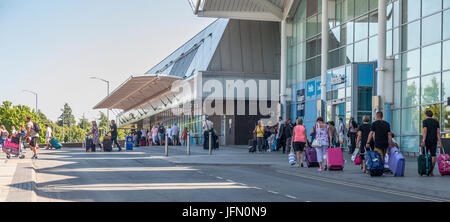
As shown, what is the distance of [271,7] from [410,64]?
1353 centimetres

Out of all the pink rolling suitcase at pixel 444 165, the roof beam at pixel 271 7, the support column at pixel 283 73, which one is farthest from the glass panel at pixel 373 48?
the pink rolling suitcase at pixel 444 165

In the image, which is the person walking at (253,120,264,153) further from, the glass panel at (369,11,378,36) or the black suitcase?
the black suitcase

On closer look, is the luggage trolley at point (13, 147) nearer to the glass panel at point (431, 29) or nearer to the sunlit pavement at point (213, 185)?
the sunlit pavement at point (213, 185)

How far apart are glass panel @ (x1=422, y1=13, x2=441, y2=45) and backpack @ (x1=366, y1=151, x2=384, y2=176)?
1114 cm

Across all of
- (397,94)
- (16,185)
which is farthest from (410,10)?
(16,185)

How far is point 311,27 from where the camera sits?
3825cm

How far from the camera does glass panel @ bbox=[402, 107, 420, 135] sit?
27.1m

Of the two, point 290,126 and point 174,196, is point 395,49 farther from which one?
point 174,196

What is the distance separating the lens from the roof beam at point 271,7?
126 feet

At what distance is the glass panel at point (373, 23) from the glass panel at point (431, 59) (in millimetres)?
4034

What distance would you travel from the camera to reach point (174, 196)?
11797mm

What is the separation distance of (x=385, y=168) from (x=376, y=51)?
14.2 meters

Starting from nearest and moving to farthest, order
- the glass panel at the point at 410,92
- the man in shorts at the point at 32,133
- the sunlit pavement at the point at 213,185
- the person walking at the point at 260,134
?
1. the sunlit pavement at the point at 213,185
2. the man in shorts at the point at 32,133
3. the glass panel at the point at 410,92
4. the person walking at the point at 260,134
